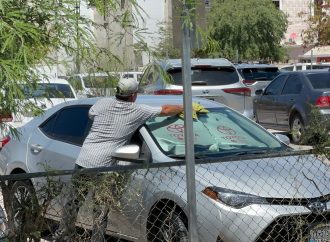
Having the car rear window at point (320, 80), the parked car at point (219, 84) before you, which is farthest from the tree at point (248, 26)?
the parked car at point (219, 84)

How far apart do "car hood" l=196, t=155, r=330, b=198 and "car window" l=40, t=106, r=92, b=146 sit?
5.98 feet

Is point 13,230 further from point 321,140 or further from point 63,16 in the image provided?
point 321,140

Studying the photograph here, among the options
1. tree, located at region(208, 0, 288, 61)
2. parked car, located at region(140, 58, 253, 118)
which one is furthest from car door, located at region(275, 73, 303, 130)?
tree, located at region(208, 0, 288, 61)

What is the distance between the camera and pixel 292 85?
15312mm

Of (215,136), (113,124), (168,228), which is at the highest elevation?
(113,124)

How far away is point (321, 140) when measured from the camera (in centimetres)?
525

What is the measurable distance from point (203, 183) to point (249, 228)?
19.4 inches

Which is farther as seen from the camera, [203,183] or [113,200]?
[203,183]

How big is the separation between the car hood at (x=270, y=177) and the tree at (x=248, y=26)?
40515 mm

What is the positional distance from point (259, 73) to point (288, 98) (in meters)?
9.73

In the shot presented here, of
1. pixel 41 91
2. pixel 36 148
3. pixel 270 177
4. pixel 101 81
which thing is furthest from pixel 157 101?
pixel 41 91

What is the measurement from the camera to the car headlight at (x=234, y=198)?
518cm

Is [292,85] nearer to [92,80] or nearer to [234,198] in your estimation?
[234,198]

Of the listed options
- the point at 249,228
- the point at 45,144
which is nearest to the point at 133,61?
the point at 249,228
